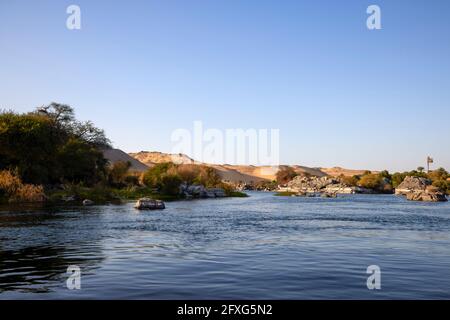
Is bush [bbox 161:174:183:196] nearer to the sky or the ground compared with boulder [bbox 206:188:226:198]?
nearer to the sky

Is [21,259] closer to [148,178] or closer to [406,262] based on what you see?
[406,262]

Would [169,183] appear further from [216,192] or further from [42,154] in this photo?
[42,154]

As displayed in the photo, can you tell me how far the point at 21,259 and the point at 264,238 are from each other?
15279 millimetres

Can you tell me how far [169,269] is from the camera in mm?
19422

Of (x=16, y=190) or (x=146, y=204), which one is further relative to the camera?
(x=16, y=190)

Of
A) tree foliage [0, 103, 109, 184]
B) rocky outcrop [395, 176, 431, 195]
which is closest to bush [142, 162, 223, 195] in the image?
tree foliage [0, 103, 109, 184]

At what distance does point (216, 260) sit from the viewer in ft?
71.8

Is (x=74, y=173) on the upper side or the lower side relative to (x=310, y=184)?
upper

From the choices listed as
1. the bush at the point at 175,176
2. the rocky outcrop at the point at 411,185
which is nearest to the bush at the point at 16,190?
the bush at the point at 175,176

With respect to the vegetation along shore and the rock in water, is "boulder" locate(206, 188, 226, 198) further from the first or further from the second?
the rock in water

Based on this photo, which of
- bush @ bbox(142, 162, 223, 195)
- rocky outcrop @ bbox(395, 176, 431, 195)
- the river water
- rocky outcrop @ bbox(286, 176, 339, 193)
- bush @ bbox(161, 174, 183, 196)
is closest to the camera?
the river water

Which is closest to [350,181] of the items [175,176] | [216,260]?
[175,176]

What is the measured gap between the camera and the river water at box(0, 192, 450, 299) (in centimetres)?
1555
